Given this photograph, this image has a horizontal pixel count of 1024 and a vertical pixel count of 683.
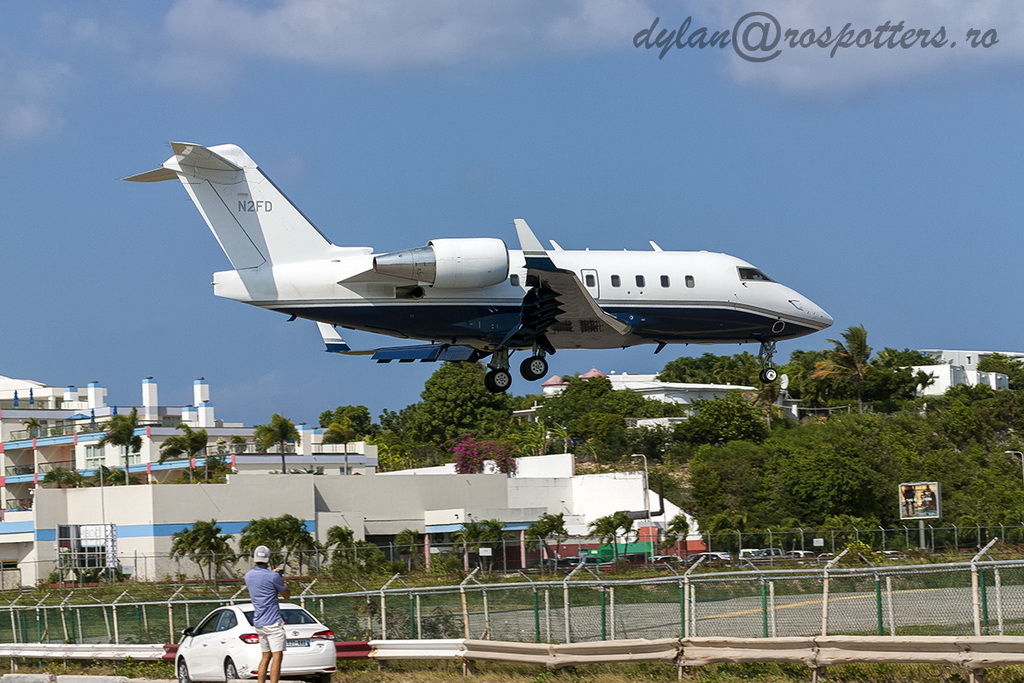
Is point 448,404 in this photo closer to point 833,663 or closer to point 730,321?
point 730,321

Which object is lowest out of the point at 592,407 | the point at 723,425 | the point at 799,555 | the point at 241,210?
the point at 799,555

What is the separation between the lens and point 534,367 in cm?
3397

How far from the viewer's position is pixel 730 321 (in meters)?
35.2

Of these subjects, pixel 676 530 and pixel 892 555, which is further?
pixel 676 530

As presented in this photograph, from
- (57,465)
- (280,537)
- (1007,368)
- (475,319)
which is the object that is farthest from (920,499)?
(1007,368)

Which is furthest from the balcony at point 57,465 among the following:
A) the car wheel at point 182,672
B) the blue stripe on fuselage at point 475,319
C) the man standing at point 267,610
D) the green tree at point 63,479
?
the man standing at point 267,610

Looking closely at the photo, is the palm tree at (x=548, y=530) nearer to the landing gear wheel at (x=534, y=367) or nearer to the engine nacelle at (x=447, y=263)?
the landing gear wheel at (x=534, y=367)

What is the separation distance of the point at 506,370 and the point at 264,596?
18.2m

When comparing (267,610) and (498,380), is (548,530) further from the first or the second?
(267,610)

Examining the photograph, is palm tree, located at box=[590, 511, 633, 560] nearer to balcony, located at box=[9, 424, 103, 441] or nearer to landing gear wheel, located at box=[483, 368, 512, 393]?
landing gear wheel, located at box=[483, 368, 512, 393]

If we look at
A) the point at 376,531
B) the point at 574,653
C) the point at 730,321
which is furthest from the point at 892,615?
the point at 376,531

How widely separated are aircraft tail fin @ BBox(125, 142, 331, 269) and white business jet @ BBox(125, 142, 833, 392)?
0.03 m

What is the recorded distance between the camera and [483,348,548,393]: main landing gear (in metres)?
33.7

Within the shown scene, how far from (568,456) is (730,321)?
4160cm
